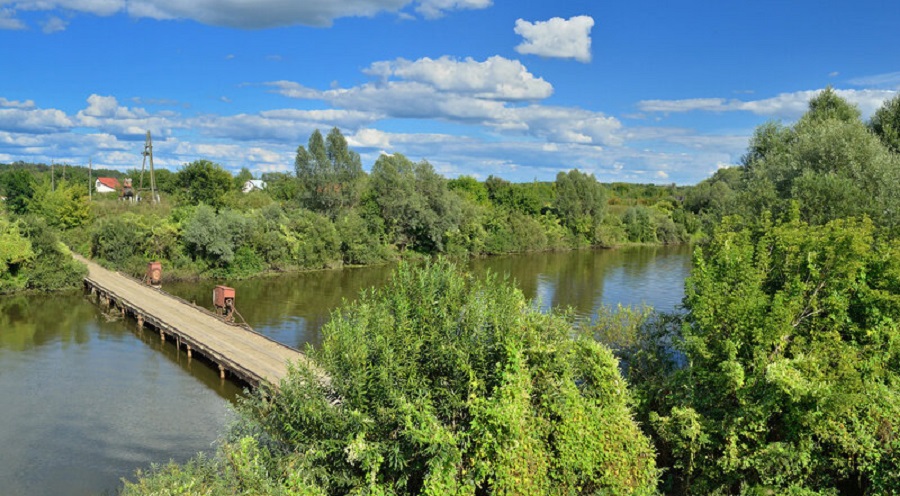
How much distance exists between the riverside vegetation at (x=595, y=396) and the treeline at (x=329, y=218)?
4074 centimetres

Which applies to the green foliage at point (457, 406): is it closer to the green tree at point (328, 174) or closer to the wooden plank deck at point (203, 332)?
the wooden plank deck at point (203, 332)

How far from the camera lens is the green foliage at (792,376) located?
41.9 ft

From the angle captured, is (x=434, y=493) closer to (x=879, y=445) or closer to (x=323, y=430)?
(x=323, y=430)

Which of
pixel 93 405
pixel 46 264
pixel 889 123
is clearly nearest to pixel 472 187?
pixel 46 264

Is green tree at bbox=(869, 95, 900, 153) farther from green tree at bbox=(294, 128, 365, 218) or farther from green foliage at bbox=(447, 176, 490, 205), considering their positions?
green foliage at bbox=(447, 176, 490, 205)

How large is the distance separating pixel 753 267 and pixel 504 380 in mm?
9198

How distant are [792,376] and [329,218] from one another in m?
57.2

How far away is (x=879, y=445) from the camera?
12922 millimetres

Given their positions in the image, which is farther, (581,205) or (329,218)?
(581,205)

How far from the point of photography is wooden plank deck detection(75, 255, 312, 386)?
24255 mm

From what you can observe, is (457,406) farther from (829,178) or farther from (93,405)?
(93,405)

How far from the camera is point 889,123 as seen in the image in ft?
90.3

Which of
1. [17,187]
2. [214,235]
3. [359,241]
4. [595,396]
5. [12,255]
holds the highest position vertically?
[17,187]

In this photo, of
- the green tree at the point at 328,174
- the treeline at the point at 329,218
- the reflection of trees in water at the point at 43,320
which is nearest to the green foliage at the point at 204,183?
the treeline at the point at 329,218
